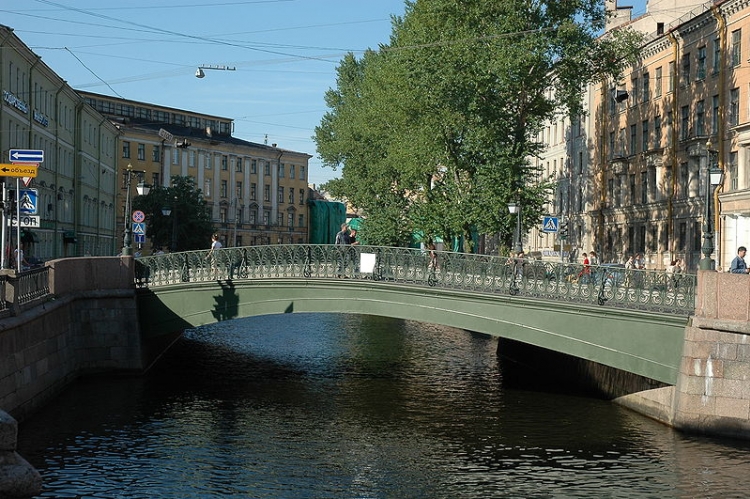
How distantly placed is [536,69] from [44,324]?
75.4 ft

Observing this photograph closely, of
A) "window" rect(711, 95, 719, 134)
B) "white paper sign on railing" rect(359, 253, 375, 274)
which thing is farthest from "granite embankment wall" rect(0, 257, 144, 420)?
"window" rect(711, 95, 719, 134)

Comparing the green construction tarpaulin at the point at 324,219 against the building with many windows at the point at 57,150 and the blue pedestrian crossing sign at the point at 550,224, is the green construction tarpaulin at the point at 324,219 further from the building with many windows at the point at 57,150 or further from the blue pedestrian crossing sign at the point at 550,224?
the blue pedestrian crossing sign at the point at 550,224

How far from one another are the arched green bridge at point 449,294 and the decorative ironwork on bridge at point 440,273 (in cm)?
3

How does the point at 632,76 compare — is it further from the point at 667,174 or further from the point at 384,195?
the point at 384,195

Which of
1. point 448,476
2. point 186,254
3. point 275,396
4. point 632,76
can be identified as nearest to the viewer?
point 448,476

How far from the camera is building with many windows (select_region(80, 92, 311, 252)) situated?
10025cm

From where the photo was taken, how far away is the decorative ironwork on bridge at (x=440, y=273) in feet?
80.2

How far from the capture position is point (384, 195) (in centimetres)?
6028

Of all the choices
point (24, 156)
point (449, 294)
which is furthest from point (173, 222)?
point (449, 294)

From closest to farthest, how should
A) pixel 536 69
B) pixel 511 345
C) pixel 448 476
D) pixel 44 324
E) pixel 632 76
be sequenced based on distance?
pixel 448 476, pixel 44 324, pixel 511 345, pixel 536 69, pixel 632 76

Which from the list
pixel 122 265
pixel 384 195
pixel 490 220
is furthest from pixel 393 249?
pixel 384 195

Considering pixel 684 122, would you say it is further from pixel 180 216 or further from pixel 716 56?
pixel 180 216

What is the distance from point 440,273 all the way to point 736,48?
77.0 ft

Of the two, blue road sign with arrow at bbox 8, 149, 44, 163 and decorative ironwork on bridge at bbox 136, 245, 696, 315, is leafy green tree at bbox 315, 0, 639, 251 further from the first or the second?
blue road sign with arrow at bbox 8, 149, 44, 163
